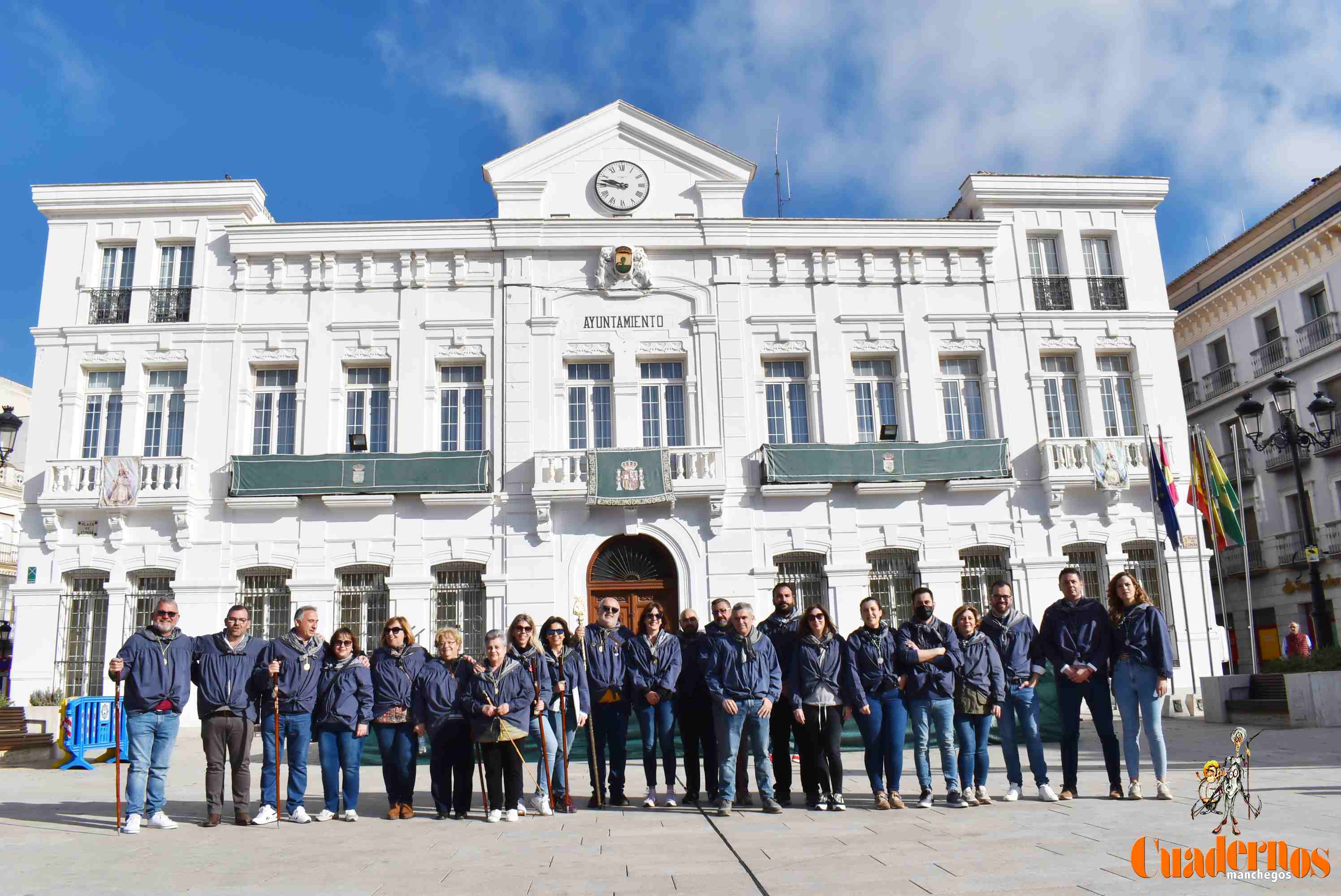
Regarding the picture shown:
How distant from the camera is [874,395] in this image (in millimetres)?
21016

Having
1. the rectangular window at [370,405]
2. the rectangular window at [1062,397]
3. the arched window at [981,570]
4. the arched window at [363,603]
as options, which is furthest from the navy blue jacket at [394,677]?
the rectangular window at [1062,397]

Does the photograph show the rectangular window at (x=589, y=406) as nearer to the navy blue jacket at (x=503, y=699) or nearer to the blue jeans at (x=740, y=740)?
the navy blue jacket at (x=503, y=699)

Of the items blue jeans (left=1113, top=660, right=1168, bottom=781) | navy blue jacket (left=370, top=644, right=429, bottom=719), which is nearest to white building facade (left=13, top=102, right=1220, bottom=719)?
navy blue jacket (left=370, top=644, right=429, bottom=719)

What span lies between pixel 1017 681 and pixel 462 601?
1304cm

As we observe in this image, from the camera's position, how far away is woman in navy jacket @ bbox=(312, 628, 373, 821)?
8.88 m

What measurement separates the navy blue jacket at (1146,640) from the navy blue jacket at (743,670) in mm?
2921

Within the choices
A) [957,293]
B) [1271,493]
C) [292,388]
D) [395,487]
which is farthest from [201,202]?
[1271,493]

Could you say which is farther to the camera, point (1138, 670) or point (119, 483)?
point (119, 483)

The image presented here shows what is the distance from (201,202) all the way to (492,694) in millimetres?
16501

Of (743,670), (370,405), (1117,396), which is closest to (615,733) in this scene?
(743,670)

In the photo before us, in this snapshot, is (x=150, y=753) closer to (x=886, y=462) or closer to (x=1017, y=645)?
(x=1017, y=645)

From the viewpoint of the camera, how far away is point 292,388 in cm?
2067

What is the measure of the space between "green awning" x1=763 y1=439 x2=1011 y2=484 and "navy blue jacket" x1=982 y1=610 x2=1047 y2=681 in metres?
10.6

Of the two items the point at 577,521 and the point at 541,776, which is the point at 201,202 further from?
the point at 541,776
